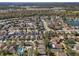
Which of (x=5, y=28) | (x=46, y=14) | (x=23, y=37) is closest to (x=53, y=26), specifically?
(x=46, y=14)

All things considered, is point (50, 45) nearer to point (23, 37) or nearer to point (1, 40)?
point (23, 37)

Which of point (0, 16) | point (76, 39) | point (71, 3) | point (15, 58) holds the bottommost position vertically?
point (15, 58)

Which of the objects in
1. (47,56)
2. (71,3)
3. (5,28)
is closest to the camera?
(47,56)

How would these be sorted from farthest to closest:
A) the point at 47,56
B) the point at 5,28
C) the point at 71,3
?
the point at 71,3 → the point at 5,28 → the point at 47,56

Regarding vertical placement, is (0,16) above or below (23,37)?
above

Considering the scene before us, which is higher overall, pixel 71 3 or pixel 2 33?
pixel 71 3

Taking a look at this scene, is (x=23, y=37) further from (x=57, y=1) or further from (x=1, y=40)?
Answer: (x=57, y=1)

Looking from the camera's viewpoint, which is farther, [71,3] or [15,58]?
[71,3]

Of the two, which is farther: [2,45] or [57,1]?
[57,1]

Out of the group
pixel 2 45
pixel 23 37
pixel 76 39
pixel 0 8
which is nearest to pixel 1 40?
pixel 2 45
